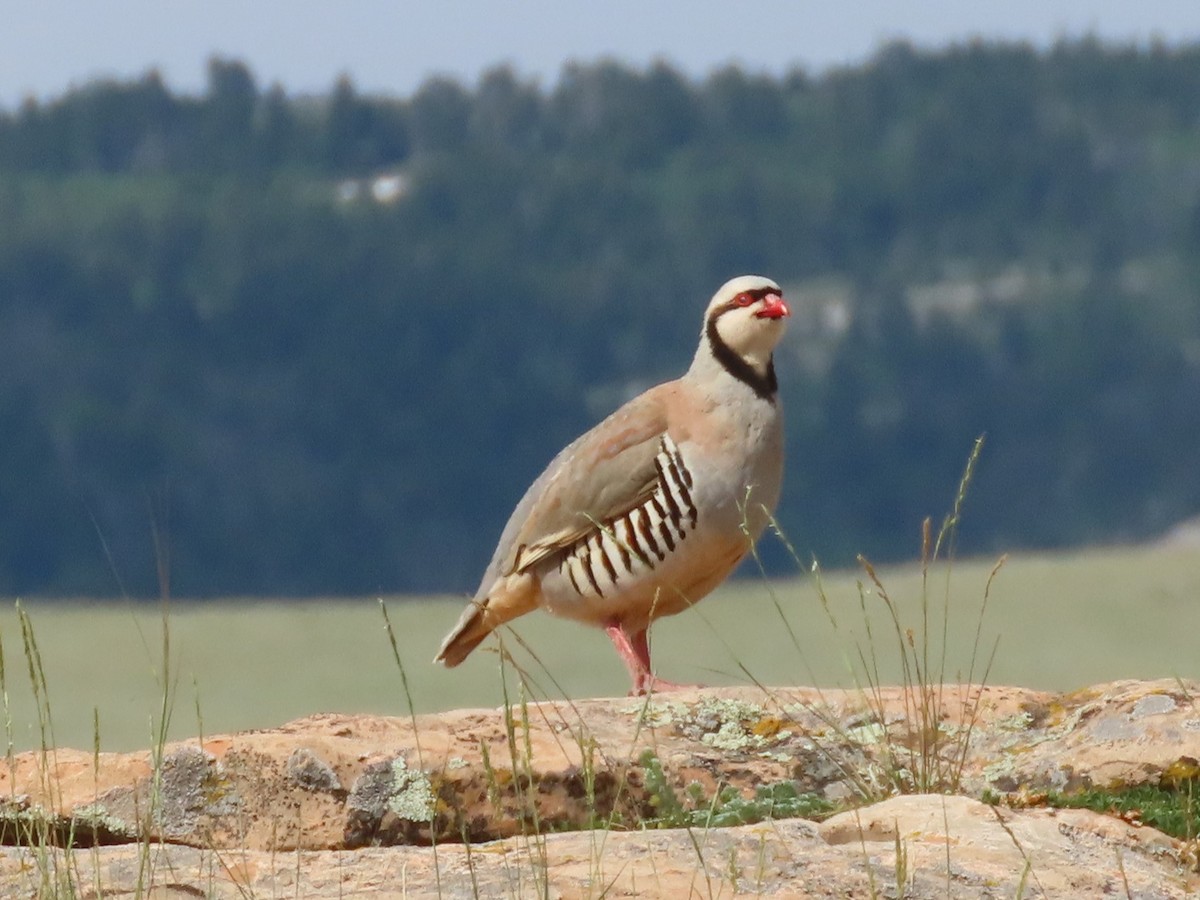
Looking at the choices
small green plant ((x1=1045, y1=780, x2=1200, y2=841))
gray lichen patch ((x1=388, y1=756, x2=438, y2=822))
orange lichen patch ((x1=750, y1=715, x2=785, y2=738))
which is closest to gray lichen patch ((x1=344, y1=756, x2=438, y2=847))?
gray lichen patch ((x1=388, y1=756, x2=438, y2=822))

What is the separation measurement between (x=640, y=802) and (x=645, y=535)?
210 cm

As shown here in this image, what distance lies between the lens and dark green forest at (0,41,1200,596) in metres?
69.4

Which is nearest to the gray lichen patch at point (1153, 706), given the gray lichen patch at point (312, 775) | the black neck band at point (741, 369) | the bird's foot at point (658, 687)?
the bird's foot at point (658, 687)

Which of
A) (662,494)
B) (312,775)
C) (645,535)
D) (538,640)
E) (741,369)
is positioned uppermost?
(741,369)

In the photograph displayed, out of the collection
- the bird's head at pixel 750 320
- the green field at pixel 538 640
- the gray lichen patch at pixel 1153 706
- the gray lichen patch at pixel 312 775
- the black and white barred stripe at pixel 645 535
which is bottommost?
the green field at pixel 538 640

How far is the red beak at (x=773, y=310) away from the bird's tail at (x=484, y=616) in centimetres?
126

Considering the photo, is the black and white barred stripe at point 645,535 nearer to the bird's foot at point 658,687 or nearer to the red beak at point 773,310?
the bird's foot at point 658,687

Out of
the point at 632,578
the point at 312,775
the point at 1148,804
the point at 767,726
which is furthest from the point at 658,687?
the point at 1148,804

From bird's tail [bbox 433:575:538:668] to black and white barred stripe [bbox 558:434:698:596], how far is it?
0.34 meters

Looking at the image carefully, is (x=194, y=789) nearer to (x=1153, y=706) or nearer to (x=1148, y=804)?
(x=1148, y=804)

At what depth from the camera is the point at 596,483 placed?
7.11m

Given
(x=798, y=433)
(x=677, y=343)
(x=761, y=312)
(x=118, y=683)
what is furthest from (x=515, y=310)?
(x=761, y=312)

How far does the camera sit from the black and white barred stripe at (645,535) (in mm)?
6789

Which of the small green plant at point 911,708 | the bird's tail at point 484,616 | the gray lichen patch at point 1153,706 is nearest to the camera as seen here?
the small green plant at point 911,708
